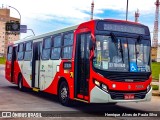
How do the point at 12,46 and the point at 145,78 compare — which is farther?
the point at 12,46

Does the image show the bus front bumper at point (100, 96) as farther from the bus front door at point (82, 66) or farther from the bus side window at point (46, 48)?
the bus side window at point (46, 48)

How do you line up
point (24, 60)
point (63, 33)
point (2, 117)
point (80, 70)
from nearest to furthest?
point (2, 117)
point (80, 70)
point (63, 33)
point (24, 60)

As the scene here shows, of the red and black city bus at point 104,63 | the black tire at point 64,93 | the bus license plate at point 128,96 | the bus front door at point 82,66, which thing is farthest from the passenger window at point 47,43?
the bus license plate at point 128,96

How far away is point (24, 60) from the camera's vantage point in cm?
1877

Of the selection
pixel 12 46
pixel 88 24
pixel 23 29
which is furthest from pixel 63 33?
pixel 23 29

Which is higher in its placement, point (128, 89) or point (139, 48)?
point (139, 48)

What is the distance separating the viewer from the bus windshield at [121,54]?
11.0 meters

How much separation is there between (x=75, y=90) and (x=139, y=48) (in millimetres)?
2665

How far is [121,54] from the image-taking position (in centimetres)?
1118

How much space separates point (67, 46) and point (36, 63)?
3949mm

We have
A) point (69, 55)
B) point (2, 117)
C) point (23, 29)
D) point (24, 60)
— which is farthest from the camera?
point (23, 29)

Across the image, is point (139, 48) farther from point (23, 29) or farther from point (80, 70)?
point (23, 29)

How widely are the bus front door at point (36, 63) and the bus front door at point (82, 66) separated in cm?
447

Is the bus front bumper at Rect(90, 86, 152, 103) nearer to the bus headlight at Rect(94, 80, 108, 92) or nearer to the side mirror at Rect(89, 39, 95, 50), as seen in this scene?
the bus headlight at Rect(94, 80, 108, 92)
